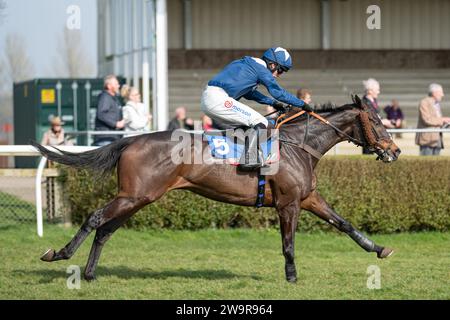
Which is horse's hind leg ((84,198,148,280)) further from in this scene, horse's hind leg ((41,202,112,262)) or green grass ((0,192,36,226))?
green grass ((0,192,36,226))

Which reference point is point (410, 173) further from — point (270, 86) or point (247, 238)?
point (270, 86)

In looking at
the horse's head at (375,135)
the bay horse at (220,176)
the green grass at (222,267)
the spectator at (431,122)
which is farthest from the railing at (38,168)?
the spectator at (431,122)

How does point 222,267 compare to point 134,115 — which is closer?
point 222,267

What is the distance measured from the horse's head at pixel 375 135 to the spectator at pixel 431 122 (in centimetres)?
400

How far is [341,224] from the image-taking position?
27.5 feet

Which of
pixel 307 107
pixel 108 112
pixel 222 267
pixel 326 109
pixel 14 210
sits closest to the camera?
pixel 307 107

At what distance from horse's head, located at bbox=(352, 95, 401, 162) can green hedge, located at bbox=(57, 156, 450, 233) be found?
10.4 ft

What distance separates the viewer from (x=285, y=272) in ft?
27.0

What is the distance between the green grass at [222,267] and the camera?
7.58 meters

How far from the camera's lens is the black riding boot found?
8055 millimetres

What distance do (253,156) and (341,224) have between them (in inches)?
40.5

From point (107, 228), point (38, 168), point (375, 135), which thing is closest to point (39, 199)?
point (38, 168)

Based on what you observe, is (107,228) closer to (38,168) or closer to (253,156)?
(253,156)

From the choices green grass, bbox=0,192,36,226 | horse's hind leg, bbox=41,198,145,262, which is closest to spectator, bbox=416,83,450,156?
green grass, bbox=0,192,36,226
